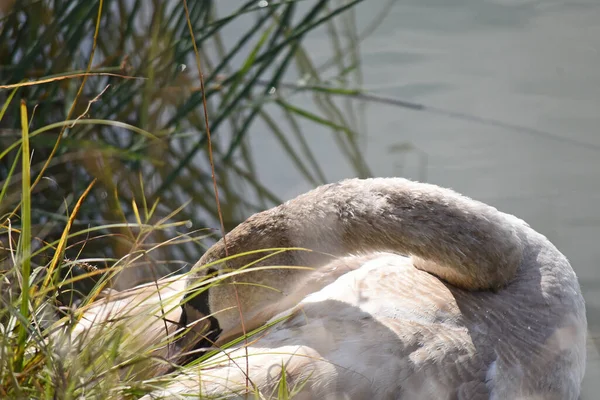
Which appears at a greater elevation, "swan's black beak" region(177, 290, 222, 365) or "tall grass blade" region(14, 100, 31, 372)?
"tall grass blade" region(14, 100, 31, 372)

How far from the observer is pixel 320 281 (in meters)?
3.20

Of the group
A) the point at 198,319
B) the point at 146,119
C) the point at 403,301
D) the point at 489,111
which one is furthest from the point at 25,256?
the point at 489,111

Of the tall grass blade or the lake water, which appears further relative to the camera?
the lake water

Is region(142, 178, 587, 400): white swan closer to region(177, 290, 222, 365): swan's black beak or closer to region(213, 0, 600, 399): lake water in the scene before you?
region(177, 290, 222, 365): swan's black beak

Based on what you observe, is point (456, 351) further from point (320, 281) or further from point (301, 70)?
point (301, 70)

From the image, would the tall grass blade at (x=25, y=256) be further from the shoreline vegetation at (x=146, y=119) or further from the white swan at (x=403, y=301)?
the shoreline vegetation at (x=146, y=119)

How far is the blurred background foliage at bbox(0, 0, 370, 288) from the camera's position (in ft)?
13.2

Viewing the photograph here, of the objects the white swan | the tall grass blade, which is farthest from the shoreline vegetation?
the tall grass blade

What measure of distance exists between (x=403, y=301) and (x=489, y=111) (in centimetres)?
Answer: 242

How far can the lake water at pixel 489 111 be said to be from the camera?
451cm

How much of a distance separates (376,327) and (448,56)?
311 cm

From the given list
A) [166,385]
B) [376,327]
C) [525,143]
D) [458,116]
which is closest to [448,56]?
[458,116]

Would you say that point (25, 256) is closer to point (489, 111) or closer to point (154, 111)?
point (154, 111)

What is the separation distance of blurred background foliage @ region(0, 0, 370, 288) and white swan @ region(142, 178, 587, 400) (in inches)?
30.6
